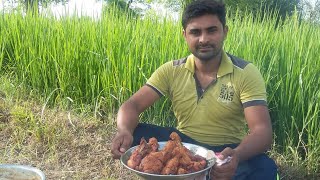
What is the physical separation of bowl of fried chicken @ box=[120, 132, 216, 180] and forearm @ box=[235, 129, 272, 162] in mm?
203

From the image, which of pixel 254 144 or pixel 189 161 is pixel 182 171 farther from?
pixel 254 144

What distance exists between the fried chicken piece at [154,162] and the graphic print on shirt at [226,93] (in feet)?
2.10

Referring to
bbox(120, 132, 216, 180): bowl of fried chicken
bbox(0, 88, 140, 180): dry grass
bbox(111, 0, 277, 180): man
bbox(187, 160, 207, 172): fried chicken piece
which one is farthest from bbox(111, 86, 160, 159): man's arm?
bbox(0, 88, 140, 180): dry grass

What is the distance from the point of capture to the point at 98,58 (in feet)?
9.94

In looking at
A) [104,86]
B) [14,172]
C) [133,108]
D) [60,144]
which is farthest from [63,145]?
[14,172]

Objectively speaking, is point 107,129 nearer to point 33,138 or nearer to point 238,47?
point 33,138

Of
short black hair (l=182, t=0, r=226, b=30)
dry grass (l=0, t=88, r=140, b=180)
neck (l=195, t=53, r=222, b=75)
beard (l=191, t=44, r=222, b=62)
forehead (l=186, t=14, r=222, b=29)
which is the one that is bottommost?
dry grass (l=0, t=88, r=140, b=180)

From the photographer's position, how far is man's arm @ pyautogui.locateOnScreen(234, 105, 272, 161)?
172 cm

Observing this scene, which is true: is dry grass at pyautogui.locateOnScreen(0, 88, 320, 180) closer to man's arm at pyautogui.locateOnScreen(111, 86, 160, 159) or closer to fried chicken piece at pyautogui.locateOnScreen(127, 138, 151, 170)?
man's arm at pyautogui.locateOnScreen(111, 86, 160, 159)

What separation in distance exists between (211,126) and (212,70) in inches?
11.8

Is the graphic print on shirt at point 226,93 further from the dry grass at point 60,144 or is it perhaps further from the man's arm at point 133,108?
the dry grass at point 60,144

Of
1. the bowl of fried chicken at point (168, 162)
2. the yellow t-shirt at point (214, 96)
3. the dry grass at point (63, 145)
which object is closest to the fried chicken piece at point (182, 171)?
the bowl of fried chicken at point (168, 162)

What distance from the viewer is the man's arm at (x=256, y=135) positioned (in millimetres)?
1719

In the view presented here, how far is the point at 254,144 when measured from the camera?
1.75 metres
